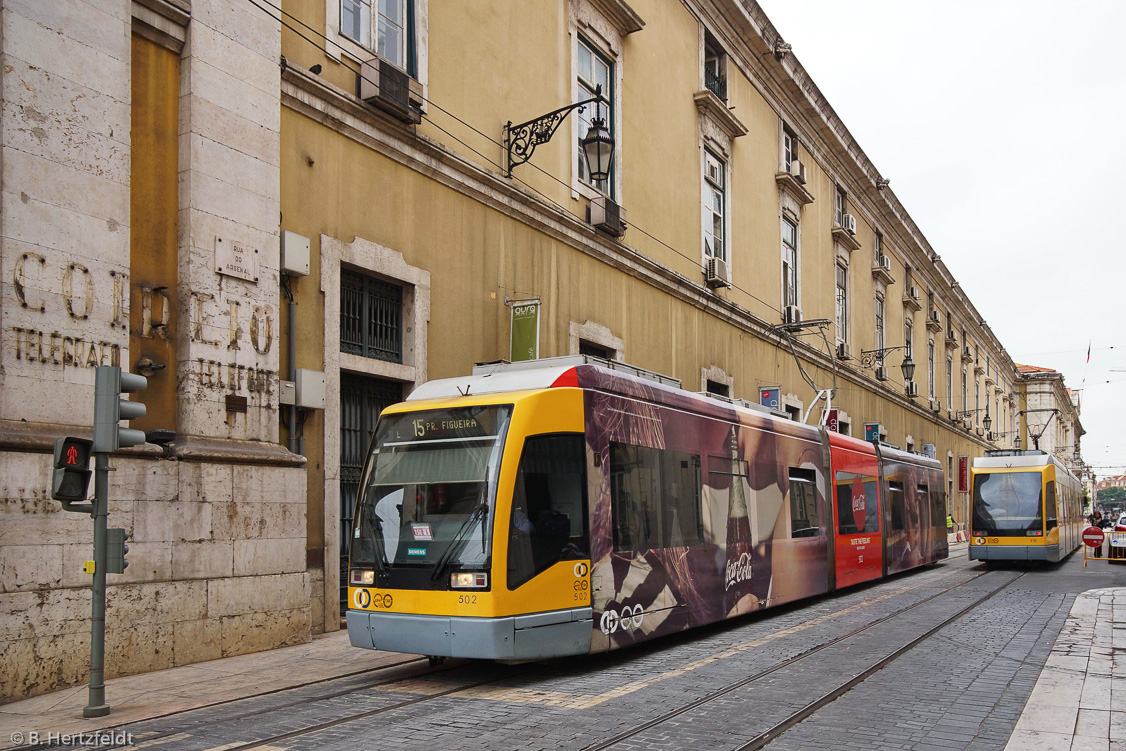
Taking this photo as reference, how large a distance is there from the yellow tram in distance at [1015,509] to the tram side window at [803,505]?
9.66m

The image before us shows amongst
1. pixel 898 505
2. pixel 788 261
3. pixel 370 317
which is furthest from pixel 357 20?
pixel 788 261

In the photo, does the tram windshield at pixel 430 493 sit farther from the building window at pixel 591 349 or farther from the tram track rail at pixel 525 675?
the building window at pixel 591 349

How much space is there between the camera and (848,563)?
16.8 m

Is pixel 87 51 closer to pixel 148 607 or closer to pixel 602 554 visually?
pixel 148 607

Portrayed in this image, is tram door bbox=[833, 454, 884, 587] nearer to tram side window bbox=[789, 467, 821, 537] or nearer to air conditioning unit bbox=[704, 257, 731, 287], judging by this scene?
tram side window bbox=[789, 467, 821, 537]

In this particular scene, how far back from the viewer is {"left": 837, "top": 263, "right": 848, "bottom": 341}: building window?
3475cm

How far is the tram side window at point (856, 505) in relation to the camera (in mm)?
16688

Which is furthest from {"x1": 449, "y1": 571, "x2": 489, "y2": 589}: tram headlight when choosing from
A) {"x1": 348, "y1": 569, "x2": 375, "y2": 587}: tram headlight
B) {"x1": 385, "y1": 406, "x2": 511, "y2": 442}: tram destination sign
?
{"x1": 385, "y1": 406, "x2": 511, "y2": 442}: tram destination sign

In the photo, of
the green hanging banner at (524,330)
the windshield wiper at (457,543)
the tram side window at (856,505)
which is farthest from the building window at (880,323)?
the windshield wiper at (457,543)

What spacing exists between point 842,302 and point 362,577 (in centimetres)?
2925

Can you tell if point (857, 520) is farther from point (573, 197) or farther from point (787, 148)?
point (787, 148)

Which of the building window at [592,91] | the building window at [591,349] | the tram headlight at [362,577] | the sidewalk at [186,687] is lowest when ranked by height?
the sidewalk at [186,687]

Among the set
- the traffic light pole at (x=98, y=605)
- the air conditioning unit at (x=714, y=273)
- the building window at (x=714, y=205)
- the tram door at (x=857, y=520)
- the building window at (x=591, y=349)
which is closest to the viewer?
the traffic light pole at (x=98, y=605)

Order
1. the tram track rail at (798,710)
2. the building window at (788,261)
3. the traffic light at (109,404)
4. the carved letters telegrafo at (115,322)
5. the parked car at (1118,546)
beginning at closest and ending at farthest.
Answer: the tram track rail at (798,710) < the traffic light at (109,404) < the carved letters telegrafo at (115,322) < the parked car at (1118,546) < the building window at (788,261)
